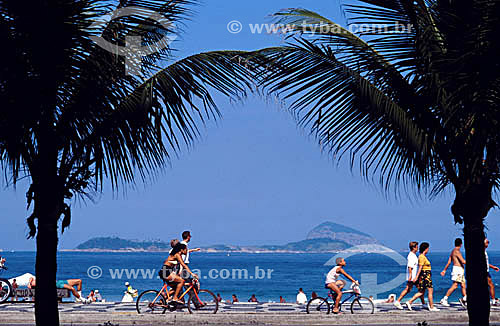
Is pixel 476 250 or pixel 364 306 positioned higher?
pixel 476 250

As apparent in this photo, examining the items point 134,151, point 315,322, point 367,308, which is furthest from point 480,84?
point 367,308

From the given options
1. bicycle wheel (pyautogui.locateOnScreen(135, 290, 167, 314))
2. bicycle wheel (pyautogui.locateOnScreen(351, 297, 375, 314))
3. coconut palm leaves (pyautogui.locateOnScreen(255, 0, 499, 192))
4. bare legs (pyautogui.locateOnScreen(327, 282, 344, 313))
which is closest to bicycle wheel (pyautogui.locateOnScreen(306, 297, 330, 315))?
bare legs (pyautogui.locateOnScreen(327, 282, 344, 313))

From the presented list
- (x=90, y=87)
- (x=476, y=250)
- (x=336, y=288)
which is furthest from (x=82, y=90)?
(x=336, y=288)

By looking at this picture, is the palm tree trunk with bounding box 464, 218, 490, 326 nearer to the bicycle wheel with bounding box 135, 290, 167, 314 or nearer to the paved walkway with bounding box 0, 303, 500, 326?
the paved walkway with bounding box 0, 303, 500, 326

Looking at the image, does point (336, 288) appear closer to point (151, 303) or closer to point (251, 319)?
point (251, 319)

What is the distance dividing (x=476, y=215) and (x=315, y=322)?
795 cm

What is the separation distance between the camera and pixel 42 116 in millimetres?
8562

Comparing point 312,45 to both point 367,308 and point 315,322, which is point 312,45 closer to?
point 315,322

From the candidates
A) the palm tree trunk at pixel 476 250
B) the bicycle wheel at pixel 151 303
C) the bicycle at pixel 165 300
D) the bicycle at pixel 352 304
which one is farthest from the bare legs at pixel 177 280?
the palm tree trunk at pixel 476 250

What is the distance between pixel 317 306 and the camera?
1731 centimetres

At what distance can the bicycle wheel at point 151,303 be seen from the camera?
54.4 ft

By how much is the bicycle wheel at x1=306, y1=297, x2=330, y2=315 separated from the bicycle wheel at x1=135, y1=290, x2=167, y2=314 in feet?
11.1

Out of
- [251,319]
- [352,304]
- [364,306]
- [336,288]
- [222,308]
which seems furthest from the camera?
[222,308]

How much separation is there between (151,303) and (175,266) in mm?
1057
